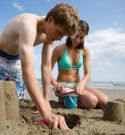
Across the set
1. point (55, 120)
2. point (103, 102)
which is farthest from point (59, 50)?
point (55, 120)

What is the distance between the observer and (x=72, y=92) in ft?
19.4

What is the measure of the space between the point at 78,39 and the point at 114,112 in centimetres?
156

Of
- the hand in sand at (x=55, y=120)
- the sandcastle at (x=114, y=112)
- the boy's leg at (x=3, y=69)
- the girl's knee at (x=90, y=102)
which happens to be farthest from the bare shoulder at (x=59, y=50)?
the hand in sand at (x=55, y=120)

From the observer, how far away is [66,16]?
155 inches

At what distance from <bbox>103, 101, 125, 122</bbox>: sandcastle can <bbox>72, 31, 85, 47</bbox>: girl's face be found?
1.42 meters

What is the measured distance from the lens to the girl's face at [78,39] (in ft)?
19.4

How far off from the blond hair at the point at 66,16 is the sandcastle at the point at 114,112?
1.47m

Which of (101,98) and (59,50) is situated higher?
(59,50)

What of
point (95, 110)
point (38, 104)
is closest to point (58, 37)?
point (38, 104)

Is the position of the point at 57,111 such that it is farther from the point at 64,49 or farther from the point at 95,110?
the point at 64,49

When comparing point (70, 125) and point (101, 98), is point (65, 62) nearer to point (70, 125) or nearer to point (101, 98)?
point (101, 98)

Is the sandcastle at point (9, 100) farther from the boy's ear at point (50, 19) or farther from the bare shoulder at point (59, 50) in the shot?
the bare shoulder at point (59, 50)

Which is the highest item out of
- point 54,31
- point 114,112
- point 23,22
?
point 23,22

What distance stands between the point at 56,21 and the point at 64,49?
2458mm
